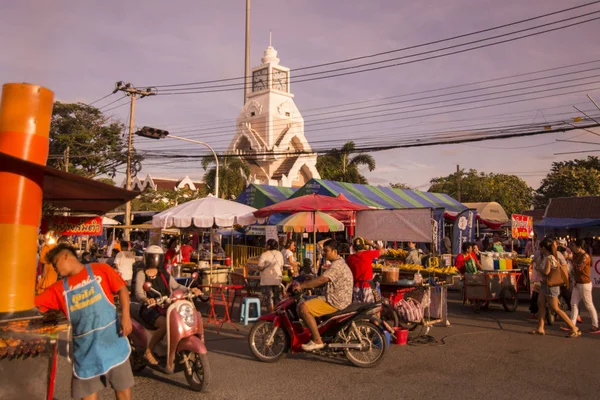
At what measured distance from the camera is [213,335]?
8.92 metres

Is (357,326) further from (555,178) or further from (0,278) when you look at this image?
(555,178)

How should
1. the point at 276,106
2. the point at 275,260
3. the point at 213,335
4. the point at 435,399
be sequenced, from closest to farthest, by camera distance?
the point at 435,399 < the point at 213,335 < the point at 275,260 < the point at 276,106

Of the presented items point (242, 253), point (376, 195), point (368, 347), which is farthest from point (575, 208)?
point (368, 347)

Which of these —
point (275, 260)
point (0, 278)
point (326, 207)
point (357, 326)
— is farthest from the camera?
point (326, 207)

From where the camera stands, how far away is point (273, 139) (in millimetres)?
44938

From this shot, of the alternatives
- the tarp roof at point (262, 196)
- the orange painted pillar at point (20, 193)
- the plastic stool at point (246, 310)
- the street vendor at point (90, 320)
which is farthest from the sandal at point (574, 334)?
the tarp roof at point (262, 196)

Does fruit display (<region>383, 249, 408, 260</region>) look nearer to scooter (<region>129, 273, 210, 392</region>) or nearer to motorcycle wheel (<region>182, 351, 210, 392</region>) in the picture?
scooter (<region>129, 273, 210, 392</region>)

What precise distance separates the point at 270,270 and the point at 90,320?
6415mm

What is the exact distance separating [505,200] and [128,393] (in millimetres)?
50205

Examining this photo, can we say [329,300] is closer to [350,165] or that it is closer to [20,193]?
[20,193]

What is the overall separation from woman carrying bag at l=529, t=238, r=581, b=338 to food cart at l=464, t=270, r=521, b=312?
226 cm

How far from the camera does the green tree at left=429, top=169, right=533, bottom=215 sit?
49562 millimetres

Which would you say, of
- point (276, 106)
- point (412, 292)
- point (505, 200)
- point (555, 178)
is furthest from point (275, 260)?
point (555, 178)

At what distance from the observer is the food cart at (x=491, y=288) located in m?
11.3
